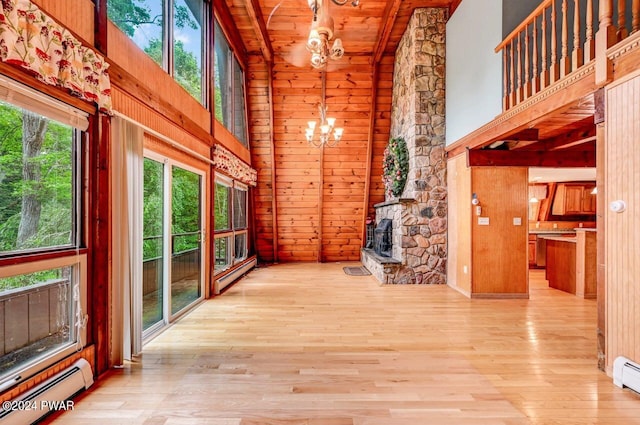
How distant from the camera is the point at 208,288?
196 inches

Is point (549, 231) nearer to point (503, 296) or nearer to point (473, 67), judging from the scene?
point (503, 296)

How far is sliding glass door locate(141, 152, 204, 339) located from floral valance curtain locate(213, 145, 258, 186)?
711mm

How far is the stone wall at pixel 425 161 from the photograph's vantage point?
5871 millimetres

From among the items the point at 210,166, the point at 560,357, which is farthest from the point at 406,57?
the point at 560,357

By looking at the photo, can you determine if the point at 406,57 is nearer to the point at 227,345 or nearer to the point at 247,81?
the point at 247,81

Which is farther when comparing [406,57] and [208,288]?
[406,57]

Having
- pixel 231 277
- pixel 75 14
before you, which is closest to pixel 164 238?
pixel 75 14

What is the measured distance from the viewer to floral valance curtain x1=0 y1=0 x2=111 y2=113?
175 centimetres

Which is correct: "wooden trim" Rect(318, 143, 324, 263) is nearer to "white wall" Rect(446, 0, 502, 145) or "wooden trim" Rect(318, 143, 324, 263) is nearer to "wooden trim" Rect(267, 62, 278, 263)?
"wooden trim" Rect(267, 62, 278, 263)

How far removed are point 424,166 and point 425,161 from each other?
0.30 ft

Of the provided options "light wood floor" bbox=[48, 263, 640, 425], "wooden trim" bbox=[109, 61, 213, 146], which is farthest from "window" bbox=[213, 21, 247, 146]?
"light wood floor" bbox=[48, 263, 640, 425]

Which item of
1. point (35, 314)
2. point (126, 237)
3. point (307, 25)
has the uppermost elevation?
point (307, 25)

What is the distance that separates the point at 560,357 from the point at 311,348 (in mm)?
2278

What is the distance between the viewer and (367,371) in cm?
267
